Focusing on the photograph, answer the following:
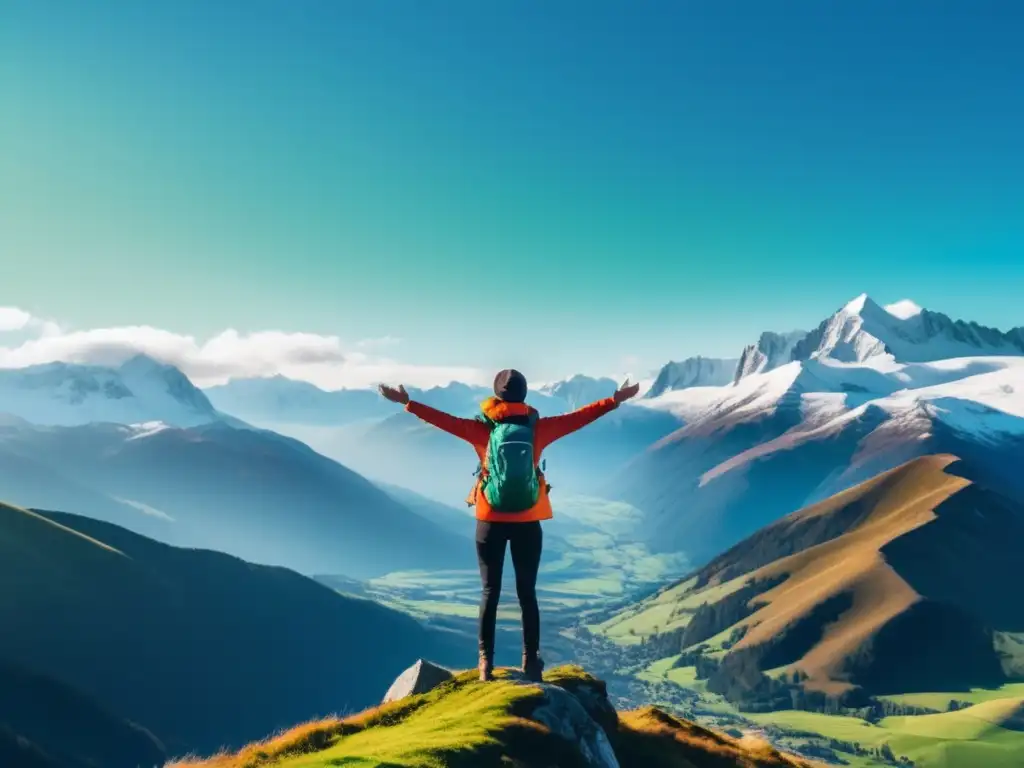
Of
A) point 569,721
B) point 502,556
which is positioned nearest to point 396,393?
point 502,556

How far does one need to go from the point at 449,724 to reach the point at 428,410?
9.15 meters

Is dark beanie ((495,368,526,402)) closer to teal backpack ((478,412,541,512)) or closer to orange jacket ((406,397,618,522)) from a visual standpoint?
orange jacket ((406,397,618,522))

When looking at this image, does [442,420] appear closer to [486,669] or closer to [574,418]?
[574,418]

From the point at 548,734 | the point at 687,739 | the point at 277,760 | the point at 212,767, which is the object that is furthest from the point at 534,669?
the point at 687,739

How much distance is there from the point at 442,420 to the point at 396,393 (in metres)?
1.45

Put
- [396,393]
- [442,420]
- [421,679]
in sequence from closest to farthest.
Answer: [442,420], [396,393], [421,679]

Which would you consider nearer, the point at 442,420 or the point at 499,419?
the point at 442,420

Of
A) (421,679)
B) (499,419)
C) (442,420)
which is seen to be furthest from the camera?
(421,679)

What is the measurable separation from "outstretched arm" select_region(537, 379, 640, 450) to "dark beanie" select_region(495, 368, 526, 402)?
973 mm

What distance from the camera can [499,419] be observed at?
69.8 ft

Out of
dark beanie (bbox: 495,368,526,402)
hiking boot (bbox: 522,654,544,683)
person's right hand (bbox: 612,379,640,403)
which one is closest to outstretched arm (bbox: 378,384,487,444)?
dark beanie (bbox: 495,368,526,402)

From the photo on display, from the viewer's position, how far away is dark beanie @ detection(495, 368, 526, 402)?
21281 mm

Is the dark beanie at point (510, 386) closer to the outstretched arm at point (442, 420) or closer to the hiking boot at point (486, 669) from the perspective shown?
the outstretched arm at point (442, 420)

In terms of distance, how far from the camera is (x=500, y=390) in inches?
847
